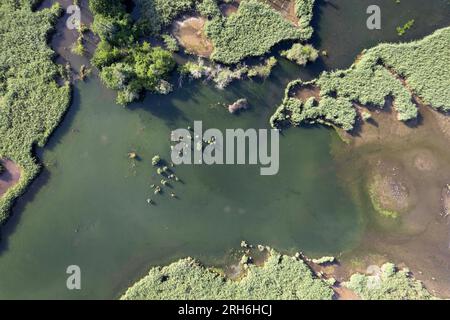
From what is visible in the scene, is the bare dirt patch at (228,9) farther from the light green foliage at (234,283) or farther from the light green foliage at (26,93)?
the light green foliage at (234,283)

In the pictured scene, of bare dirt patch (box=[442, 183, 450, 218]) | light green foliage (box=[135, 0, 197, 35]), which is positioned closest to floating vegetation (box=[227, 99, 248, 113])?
light green foliage (box=[135, 0, 197, 35])

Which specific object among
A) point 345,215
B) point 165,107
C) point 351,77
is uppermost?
point 351,77

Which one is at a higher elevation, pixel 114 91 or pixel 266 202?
Result: pixel 114 91

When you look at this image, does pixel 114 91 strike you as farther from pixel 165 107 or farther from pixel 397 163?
pixel 397 163

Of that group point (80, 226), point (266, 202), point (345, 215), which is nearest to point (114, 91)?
point (80, 226)
